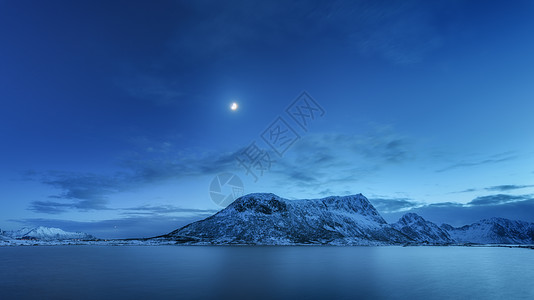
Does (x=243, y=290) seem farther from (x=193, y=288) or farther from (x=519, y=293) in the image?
(x=519, y=293)

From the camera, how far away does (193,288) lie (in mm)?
50844

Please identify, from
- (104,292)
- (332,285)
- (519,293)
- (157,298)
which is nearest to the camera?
(157,298)

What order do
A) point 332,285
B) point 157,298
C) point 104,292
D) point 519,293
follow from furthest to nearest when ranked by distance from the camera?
point 332,285
point 519,293
point 104,292
point 157,298

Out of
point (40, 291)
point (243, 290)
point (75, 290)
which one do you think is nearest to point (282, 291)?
point (243, 290)

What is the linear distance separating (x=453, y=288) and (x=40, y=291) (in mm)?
70010

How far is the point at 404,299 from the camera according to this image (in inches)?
1693

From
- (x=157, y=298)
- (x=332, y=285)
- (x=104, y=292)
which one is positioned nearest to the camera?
(x=157, y=298)

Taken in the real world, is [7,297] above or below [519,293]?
above

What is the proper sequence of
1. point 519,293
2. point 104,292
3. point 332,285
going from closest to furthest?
point 104,292, point 519,293, point 332,285

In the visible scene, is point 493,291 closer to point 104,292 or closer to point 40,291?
point 104,292

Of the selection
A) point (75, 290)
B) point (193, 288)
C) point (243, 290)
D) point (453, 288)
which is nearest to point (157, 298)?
point (193, 288)

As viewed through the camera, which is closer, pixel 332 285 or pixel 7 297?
pixel 7 297

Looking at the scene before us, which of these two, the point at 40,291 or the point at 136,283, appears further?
the point at 136,283

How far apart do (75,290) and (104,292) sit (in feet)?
→ 19.3
